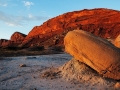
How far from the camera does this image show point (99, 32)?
41125 millimetres

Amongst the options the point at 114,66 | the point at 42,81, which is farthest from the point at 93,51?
the point at 42,81

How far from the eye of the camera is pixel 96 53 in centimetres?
862

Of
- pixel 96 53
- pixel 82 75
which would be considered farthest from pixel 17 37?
pixel 96 53

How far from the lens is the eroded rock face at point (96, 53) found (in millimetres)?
8375

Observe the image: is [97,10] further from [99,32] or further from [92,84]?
[92,84]

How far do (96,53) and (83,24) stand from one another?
37.9 meters

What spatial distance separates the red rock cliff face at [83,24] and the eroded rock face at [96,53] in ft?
102

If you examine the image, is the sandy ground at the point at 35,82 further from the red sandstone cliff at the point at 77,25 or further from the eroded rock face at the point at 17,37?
the eroded rock face at the point at 17,37

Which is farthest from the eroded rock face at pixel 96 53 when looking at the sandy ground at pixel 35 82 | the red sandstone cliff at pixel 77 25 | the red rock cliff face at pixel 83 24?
the red rock cliff face at pixel 83 24

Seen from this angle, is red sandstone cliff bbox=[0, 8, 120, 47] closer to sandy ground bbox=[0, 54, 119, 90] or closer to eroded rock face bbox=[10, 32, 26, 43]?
eroded rock face bbox=[10, 32, 26, 43]

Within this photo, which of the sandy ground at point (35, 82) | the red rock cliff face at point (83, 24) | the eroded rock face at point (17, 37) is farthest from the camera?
the eroded rock face at point (17, 37)

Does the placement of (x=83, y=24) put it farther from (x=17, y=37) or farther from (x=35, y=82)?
(x=35, y=82)

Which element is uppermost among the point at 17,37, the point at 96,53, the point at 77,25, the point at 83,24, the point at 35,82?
the point at 83,24

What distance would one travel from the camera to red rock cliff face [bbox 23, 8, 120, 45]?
41.3 m
